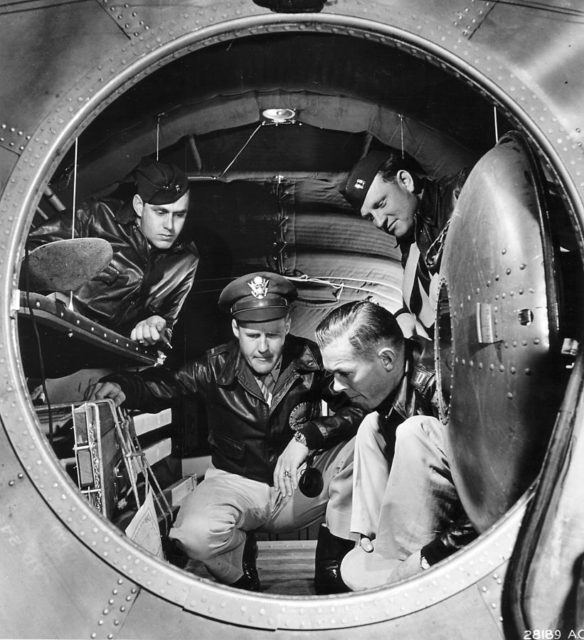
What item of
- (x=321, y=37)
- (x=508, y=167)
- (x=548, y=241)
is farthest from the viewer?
(x=321, y=37)

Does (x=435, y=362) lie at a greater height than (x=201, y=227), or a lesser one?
lesser

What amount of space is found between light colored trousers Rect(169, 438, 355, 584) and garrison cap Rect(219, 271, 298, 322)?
0.70 metres

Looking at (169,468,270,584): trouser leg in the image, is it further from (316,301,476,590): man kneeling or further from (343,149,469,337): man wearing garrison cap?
(343,149,469,337): man wearing garrison cap

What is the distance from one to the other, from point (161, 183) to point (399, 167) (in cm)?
112

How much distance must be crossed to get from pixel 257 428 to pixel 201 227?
0.97 m

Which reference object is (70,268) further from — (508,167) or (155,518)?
(508,167)

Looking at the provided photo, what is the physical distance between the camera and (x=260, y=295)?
299 cm

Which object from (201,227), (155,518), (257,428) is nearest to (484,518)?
(257,428)

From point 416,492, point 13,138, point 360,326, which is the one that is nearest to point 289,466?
A: point 416,492

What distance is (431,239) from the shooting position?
298cm

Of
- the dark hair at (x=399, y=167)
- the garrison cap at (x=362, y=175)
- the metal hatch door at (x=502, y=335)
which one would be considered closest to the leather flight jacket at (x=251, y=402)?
the metal hatch door at (x=502, y=335)

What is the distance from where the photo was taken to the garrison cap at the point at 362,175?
3006 millimetres

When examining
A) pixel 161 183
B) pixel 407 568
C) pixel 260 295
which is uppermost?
pixel 161 183

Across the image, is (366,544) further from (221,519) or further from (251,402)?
(251,402)
